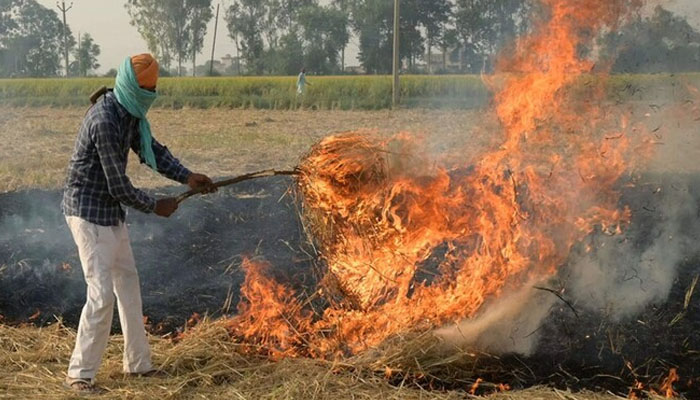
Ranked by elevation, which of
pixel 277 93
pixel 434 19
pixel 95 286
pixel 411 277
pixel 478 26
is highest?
pixel 434 19

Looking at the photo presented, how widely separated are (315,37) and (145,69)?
40.5 metres

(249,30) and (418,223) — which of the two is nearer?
(418,223)

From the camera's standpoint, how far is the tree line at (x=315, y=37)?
8.95 metres

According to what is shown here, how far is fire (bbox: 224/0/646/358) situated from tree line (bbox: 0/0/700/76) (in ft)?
8.25

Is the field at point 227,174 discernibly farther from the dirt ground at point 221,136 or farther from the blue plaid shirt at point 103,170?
the blue plaid shirt at point 103,170

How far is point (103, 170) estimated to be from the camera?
4445 mm

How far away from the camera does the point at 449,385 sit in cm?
471

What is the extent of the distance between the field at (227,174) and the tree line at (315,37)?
0.92 m

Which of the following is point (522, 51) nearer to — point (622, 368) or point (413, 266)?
point (413, 266)

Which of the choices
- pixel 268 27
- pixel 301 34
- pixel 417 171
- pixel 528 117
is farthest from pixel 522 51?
pixel 268 27

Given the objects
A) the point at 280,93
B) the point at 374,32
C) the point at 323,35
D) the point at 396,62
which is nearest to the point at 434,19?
the point at 396,62

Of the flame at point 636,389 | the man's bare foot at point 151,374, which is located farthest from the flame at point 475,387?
the man's bare foot at point 151,374

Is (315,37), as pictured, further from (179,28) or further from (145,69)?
(145,69)

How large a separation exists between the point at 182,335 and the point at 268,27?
4827cm
